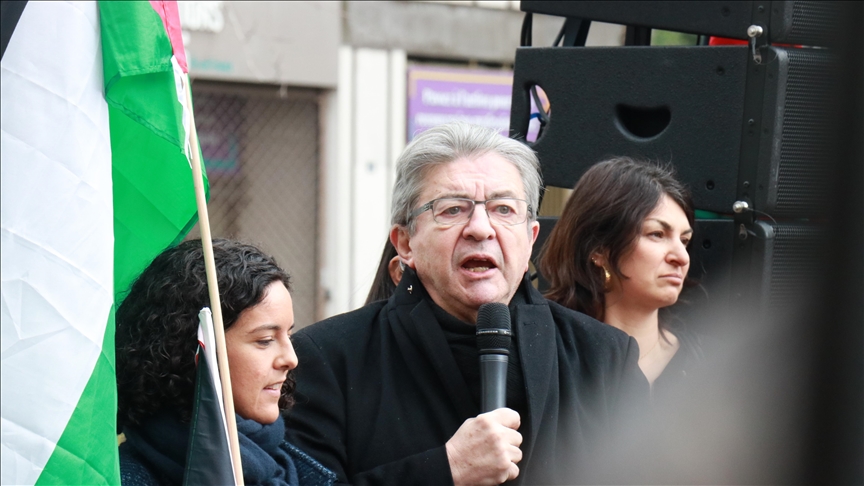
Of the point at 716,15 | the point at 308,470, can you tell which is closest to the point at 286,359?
the point at 308,470

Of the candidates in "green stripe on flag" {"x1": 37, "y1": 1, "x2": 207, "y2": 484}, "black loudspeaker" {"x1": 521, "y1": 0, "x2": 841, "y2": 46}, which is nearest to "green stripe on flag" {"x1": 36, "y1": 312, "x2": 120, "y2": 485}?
"green stripe on flag" {"x1": 37, "y1": 1, "x2": 207, "y2": 484}

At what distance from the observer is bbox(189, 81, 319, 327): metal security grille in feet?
27.7

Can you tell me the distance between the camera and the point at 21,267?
1825 mm

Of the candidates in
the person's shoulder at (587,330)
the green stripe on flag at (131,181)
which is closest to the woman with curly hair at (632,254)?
the person's shoulder at (587,330)

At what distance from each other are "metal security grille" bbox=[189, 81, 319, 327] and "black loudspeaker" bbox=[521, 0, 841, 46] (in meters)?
5.14

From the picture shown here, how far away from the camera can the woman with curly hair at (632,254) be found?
3.30m

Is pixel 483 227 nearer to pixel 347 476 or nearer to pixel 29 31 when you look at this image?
pixel 347 476

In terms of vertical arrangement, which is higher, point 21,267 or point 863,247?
point 863,247

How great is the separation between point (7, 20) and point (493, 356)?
113 centimetres

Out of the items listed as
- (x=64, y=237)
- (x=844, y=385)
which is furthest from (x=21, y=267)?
(x=844, y=385)

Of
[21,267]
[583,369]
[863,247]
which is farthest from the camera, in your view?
[583,369]

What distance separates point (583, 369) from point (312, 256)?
21.9 ft

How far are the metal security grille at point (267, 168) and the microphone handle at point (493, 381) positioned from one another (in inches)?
251

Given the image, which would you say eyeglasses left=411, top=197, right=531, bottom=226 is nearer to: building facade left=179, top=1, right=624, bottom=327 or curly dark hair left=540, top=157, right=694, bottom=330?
curly dark hair left=540, top=157, right=694, bottom=330
